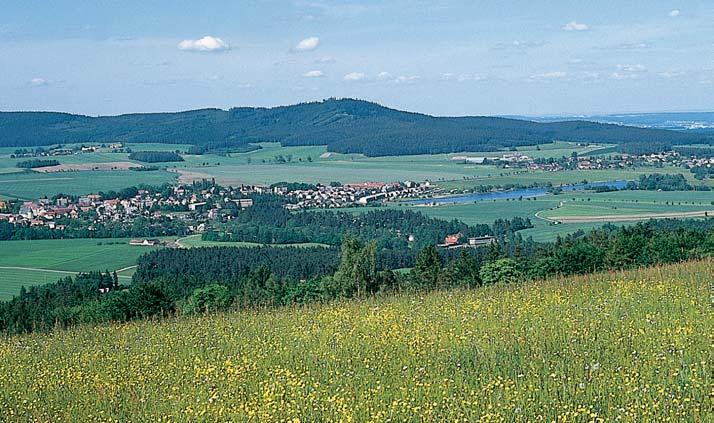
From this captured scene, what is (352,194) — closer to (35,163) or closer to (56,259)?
(56,259)

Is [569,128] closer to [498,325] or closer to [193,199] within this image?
[193,199]

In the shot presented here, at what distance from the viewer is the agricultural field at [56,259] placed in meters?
41.4

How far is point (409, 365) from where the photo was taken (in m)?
8.34

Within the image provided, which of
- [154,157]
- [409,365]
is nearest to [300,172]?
[154,157]

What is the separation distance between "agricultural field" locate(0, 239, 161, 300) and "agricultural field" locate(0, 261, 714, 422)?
27.3 meters

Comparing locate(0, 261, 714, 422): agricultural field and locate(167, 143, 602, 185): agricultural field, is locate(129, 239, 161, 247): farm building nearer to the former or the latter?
locate(167, 143, 602, 185): agricultural field

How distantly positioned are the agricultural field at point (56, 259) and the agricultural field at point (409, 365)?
27337 millimetres

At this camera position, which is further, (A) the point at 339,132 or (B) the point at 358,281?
(A) the point at 339,132

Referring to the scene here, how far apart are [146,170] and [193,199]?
35299 mm

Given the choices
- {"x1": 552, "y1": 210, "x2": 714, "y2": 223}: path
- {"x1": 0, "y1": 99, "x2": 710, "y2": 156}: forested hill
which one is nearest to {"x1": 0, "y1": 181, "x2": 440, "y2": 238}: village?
{"x1": 552, "y1": 210, "x2": 714, "y2": 223}: path

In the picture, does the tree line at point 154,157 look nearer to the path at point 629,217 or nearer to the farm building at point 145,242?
the farm building at point 145,242

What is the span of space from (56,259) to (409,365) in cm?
4461

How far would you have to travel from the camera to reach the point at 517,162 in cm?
12050

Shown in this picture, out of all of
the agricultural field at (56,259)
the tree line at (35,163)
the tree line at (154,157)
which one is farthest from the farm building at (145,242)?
the tree line at (154,157)
